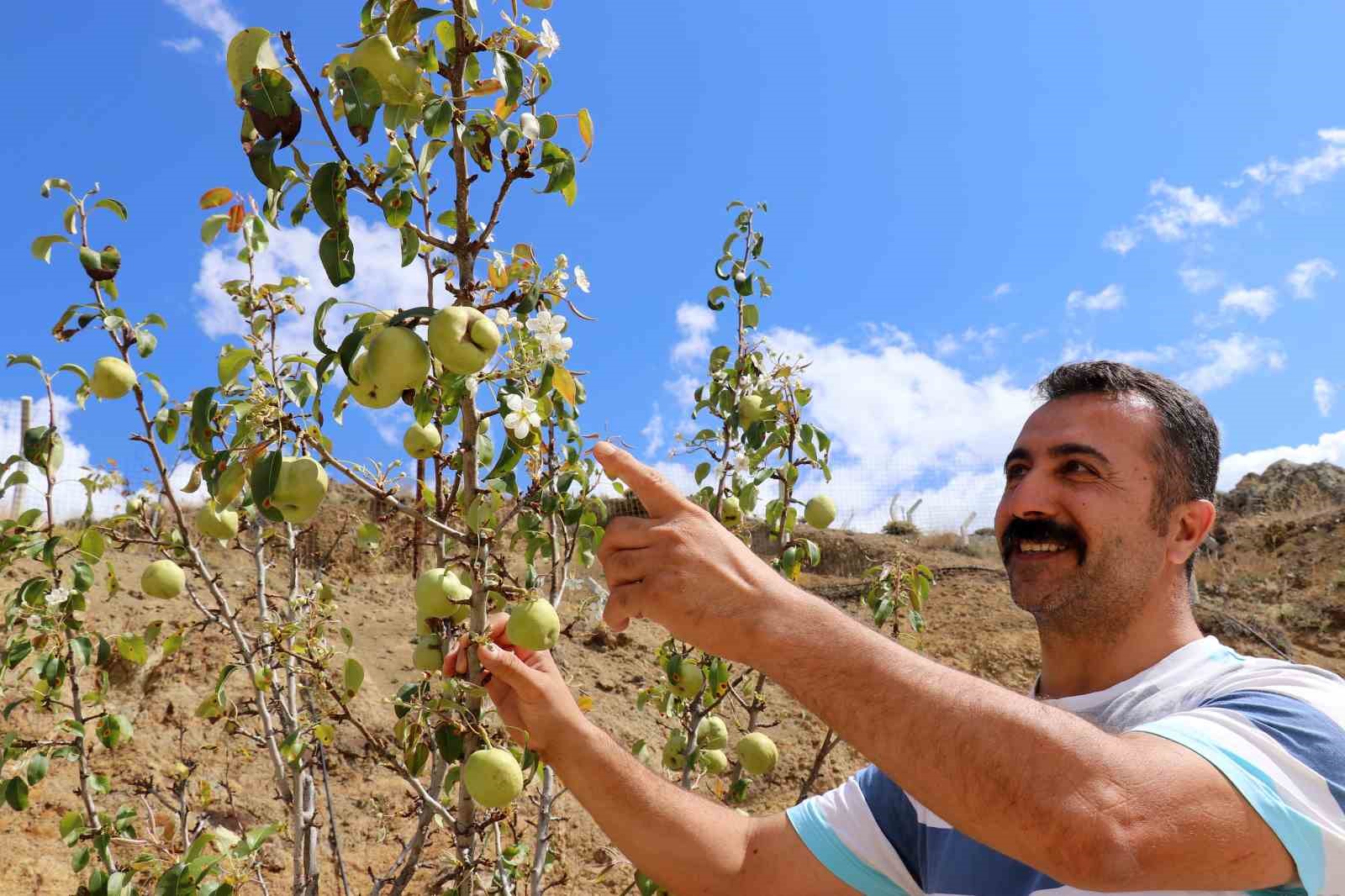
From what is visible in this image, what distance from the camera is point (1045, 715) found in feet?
4.01

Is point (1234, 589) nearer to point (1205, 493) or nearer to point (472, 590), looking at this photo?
point (1205, 493)

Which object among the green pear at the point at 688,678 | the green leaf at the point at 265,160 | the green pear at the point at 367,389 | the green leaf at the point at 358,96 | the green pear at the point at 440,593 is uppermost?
the green leaf at the point at 358,96

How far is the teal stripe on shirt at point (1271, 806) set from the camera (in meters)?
1.28

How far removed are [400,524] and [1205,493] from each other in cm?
810

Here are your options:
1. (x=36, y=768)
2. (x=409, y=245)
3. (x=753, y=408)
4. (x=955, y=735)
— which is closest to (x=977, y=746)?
(x=955, y=735)

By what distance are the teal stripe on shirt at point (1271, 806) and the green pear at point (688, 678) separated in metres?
1.97

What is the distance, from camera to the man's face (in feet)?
6.34

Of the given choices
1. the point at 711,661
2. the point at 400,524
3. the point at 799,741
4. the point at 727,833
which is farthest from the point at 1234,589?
the point at 727,833

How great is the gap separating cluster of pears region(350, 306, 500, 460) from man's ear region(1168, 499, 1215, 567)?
4.72 feet

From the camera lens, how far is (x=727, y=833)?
221 centimetres

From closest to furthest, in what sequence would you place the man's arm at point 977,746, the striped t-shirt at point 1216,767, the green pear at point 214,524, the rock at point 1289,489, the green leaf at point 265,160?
the man's arm at point 977,746, the striped t-shirt at point 1216,767, the green leaf at point 265,160, the green pear at point 214,524, the rock at point 1289,489

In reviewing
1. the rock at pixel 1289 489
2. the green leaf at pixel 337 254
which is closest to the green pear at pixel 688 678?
the green leaf at pixel 337 254

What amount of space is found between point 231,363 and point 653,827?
4.40 feet

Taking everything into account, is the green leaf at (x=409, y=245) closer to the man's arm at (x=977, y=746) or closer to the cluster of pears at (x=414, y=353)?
the cluster of pears at (x=414, y=353)
